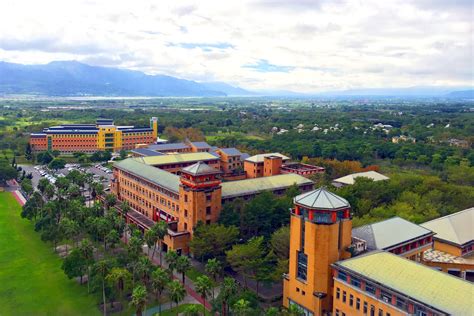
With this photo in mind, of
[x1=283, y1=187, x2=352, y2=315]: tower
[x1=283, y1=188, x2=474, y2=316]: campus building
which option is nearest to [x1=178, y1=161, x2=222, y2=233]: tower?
[x1=283, y1=188, x2=474, y2=316]: campus building

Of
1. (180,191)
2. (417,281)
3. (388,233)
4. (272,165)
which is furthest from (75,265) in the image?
(272,165)

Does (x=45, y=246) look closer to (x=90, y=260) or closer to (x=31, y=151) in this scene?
(x=90, y=260)

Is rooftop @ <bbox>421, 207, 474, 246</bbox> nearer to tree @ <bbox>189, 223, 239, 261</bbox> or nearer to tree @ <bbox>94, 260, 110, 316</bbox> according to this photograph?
tree @ <bbox>189, 223, 239, 261</bbox>

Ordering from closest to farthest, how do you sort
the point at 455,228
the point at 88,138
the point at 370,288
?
1. the point at 370,288
2. the point at 455,228
3. the point at 88,138

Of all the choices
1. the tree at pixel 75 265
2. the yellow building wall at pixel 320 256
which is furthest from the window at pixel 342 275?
the tree at pixel 75 265

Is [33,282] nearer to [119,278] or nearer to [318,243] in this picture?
[119,278]

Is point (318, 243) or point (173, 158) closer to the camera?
point (318, 243)

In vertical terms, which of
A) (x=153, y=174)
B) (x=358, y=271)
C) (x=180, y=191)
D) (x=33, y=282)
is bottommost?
(x=33, y=282)
